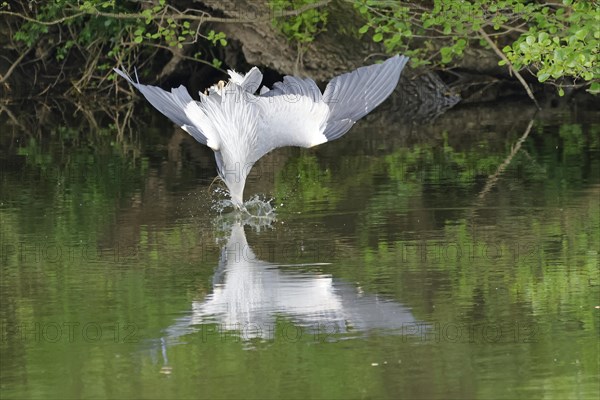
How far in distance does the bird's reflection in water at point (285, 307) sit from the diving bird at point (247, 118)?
157 centimetres

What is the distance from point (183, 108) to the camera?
33.2 ft

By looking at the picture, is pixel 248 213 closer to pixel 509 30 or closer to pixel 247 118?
pixel 247 118

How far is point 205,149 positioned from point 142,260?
658 cm

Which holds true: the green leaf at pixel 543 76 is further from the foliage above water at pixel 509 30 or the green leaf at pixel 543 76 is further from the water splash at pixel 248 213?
the water splash at pixel 248 213

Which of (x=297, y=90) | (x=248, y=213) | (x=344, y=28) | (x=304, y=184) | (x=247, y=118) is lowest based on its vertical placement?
(x=248, y=213)

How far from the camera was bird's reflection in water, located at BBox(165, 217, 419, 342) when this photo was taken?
275 inches

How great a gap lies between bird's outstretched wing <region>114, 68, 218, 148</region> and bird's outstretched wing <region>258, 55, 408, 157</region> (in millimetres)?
421

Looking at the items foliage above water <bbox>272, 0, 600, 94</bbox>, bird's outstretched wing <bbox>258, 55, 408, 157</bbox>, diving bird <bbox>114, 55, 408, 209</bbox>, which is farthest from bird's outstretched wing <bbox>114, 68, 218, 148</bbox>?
foliage above water <bbox>272, 0, 600, 94</bbox>

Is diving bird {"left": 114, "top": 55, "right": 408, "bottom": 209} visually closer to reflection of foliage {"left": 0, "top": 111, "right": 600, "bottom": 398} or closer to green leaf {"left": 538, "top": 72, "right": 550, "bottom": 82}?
reflection of foliage {"left": 0, "top": 111, "right": 600, "bottom": 398}

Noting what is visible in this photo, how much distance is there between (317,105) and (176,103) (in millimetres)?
998

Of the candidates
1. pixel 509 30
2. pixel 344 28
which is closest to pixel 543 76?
pixel 509 30

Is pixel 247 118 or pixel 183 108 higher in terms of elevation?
pixel 183 108

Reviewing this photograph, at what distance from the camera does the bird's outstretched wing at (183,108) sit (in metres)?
9.96

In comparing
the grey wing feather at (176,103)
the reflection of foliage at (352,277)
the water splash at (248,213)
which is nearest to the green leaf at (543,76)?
the reflection of foliage at (352,277)
